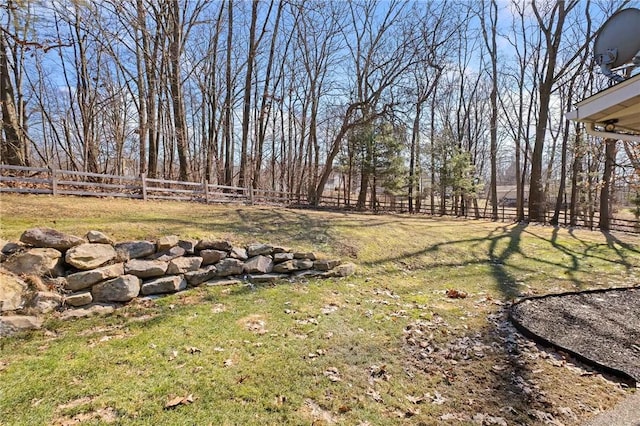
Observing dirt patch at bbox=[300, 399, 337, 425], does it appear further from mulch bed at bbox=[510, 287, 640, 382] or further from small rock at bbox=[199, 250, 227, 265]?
small rock at bbox=[199, 250, 227, 265]

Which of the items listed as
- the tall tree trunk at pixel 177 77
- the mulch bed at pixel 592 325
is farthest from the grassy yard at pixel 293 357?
the tall tree trunk at pixel 177 77

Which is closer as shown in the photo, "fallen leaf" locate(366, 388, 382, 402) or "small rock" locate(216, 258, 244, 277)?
"fallen leaf" locate(366, 388, 382, 402)

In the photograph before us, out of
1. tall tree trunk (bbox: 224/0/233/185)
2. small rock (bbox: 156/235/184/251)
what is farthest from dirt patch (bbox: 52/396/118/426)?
tall tree trunk (bbox: 224/0/233/185)

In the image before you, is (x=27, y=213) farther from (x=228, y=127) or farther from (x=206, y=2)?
(x=228, y=127)

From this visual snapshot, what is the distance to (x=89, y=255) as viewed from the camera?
13.6 ft

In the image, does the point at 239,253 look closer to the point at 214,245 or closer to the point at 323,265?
the point at 214,245

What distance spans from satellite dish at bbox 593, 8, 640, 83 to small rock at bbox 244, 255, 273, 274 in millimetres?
5123

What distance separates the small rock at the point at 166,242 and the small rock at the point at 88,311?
1108 millimetres

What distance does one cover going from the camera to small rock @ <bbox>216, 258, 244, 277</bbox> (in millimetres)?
5152

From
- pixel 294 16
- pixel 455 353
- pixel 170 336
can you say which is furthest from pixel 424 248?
pixel 294 16

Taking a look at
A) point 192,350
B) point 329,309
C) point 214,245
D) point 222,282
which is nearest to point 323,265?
point 329,309

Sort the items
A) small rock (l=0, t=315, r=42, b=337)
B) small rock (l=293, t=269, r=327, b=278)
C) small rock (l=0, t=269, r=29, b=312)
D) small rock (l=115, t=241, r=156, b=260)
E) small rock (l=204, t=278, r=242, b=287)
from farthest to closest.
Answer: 1. small rock (l=293, t=269, r=327, b=278)
2. small rock (l=204, t=278, r=242, b=287)
3. small rock (l=115, t=241, r=156, b=260)
4. small rock (l=0, t=269, r=29, b=312)
5. small rock (l=0, t=315, r=42, b=337)

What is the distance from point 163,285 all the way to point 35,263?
143cm

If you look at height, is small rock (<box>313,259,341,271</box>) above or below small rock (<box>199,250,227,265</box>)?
below
